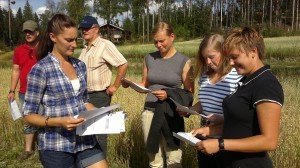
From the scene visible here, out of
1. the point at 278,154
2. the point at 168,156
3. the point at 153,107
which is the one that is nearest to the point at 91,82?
the point at 153,107

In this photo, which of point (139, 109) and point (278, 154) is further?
point (139, 109)

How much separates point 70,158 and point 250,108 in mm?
1302

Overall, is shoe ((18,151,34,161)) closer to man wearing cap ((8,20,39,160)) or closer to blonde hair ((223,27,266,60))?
man wearing cap ((8,20,39,160))

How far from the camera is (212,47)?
9.53 ft

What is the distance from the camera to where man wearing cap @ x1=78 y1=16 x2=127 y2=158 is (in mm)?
4289

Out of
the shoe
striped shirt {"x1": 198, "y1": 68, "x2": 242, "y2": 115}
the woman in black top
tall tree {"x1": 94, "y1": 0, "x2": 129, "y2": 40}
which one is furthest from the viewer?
tall tree {"x1": 94, "y1": 0, "x2": 129, "y2": 40}

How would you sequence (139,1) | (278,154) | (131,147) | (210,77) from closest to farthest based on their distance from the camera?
1. (210,77)
2. (278,154)
3. (131,147)
4. (139,1)

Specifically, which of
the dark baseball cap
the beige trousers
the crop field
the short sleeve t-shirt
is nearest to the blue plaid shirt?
the short sleeve t-shirt

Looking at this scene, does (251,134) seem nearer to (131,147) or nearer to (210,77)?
(210,77)

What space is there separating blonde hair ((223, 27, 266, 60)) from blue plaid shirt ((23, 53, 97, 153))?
43.5 inches

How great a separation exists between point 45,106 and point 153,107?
1401 millimetres

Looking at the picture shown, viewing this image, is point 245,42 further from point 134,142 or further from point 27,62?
point 27,62

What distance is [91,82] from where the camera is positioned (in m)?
4.29

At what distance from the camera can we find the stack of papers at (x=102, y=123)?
2.54 m
